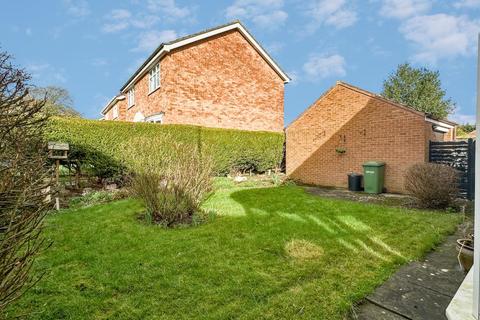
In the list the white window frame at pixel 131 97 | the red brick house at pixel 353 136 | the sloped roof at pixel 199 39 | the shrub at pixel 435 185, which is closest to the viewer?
the shrub at pixel 435 185

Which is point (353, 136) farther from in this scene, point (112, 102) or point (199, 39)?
point (112, 102)

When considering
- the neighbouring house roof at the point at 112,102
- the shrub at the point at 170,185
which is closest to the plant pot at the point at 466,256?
the shrub at the point at 170,185

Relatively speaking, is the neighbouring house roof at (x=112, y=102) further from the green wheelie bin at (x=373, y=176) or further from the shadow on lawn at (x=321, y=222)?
the green wheelie bin at (x=373, y=176)

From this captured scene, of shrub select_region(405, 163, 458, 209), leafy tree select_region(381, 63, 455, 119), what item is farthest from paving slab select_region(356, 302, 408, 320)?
leafy tree select_region(381, 63, 455, 119)

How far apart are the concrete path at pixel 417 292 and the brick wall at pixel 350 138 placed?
7.96 m

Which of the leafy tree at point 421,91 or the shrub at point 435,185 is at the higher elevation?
the leafy tree at point 421,91

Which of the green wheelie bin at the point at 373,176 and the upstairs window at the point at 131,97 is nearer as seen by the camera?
the green wheelie bin at the point at 373,176

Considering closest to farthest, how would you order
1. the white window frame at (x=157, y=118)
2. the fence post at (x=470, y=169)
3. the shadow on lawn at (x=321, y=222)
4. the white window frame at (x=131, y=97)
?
the shadow on lawn at (x=321, y=222)
the fence post at (x=470, y=169)
the white window frame at (x=157, y=118)
the white window frame at (x=131, y=97)

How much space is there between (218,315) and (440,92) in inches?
1759

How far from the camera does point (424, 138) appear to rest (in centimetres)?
1080

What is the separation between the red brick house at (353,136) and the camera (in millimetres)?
11250

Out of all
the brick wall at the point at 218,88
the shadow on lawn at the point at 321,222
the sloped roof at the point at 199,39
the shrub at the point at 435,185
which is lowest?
the shadow on lawn at the point at 321,222

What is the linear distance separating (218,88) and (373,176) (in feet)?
35.9

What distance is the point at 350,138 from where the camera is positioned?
518 inches
